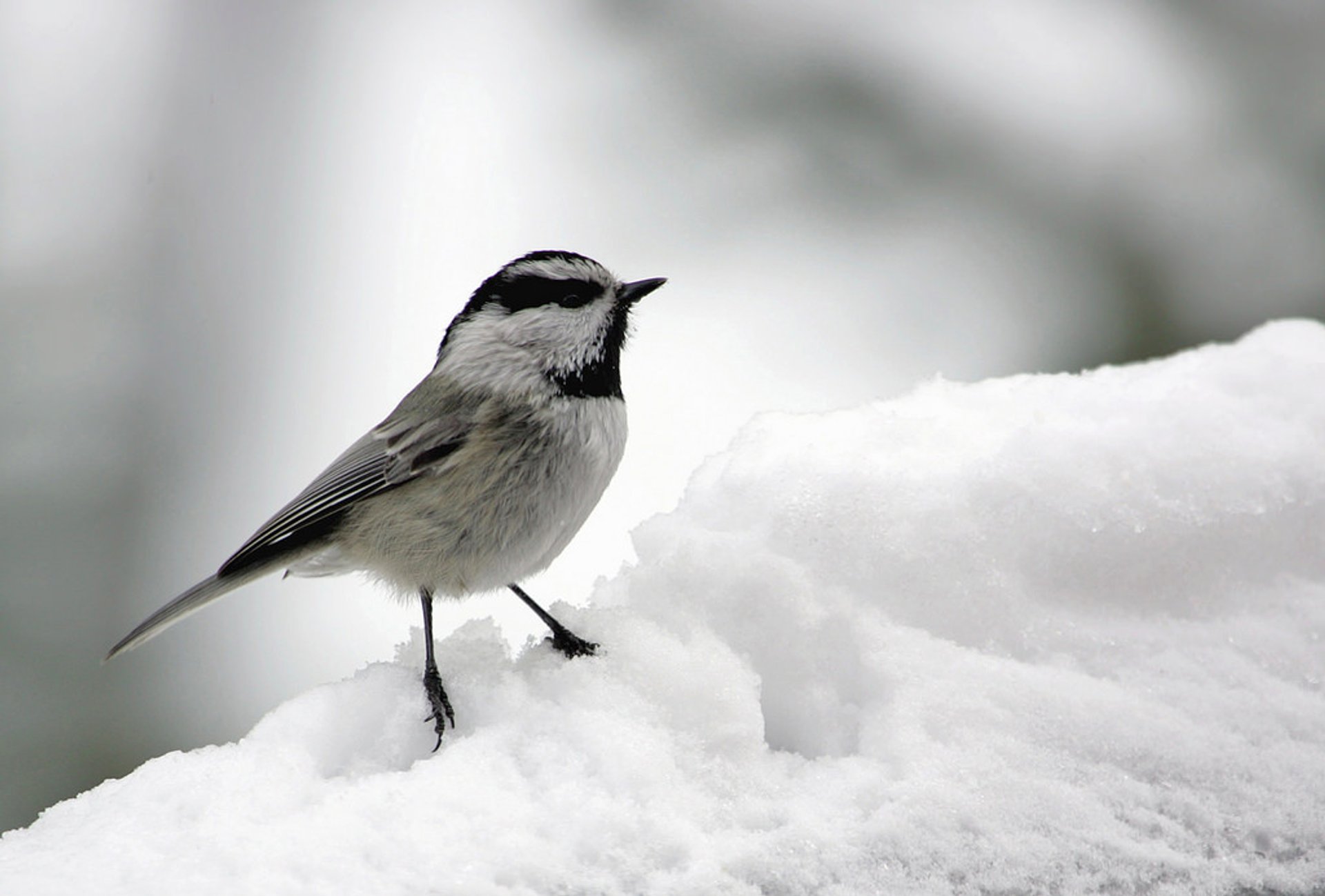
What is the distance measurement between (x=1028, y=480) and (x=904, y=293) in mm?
2562

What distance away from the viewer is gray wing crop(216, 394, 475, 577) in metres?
1.96

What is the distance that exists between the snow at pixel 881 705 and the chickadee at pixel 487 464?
0.56 feet

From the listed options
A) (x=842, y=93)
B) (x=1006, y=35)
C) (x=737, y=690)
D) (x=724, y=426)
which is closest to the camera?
(x=737, y=690)

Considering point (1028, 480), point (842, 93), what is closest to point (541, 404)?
point (1028, 480)

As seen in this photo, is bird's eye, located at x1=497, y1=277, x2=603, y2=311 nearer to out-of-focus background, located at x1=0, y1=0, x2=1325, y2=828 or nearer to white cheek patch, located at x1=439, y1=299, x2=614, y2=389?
white cheek patch, located at x1=439, y1=299, x2=614, y2=389

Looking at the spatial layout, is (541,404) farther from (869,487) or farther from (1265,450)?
(1265,450)

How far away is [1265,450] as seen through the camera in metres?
1.77

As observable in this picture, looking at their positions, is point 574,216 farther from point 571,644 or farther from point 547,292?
point 571,644

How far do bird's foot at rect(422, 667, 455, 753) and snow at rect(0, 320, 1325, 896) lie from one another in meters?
0.02

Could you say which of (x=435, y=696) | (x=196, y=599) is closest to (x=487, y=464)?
(x=435, y=696)

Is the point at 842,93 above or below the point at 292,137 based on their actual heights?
above

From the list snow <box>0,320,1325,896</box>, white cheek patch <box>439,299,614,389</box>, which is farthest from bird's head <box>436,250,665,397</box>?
snow <box>0,320,1325,896</box>

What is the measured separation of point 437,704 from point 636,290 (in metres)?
0.88

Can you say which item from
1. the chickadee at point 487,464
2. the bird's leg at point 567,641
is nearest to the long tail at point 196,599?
the chickadee at point 487,464
